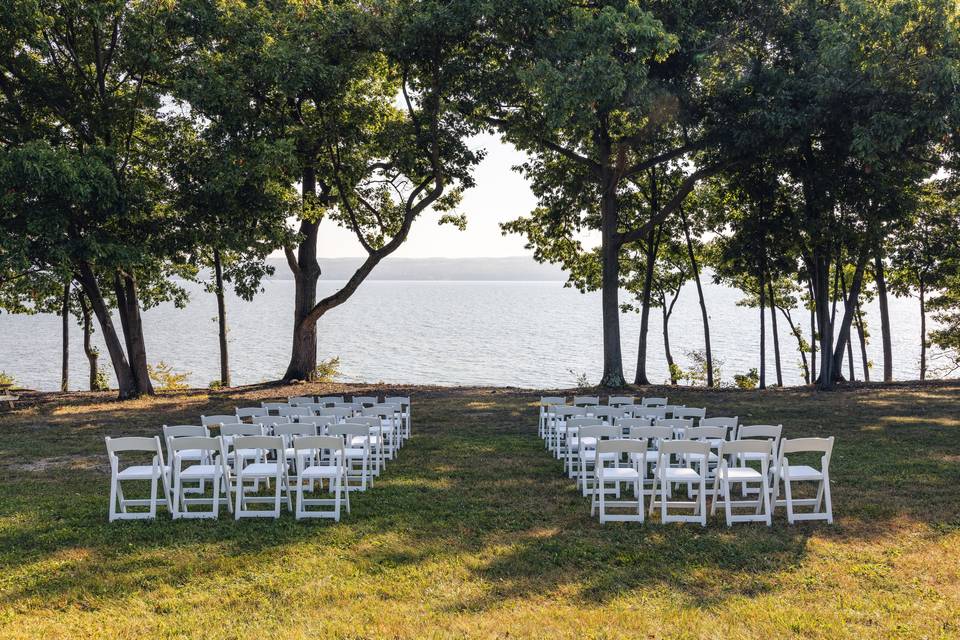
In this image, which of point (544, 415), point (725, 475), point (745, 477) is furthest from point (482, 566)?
point (544, 415)

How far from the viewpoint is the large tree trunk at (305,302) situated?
67.4ft

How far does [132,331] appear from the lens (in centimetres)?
1797

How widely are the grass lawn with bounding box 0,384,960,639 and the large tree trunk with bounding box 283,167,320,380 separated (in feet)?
37.4

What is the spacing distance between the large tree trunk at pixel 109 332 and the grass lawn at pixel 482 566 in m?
8.69

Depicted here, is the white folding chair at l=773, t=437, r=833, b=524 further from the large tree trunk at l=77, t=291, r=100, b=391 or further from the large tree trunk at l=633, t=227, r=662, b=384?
the large tree trunk at l=77, t=291, r=100, b=391

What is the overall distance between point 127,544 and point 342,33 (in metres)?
12.9

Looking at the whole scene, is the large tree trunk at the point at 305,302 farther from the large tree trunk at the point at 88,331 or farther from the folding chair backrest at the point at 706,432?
the folding chair backrest at the point at 706,432

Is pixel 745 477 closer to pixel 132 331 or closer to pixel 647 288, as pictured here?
pixel 647 288

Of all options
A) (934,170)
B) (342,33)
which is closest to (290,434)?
(342,33)

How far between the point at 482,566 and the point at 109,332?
593 inches

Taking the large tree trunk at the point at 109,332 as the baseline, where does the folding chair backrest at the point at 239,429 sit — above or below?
below

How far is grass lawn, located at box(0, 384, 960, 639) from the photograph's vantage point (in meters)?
4.49

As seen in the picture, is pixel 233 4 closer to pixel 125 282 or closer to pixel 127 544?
pixel 125 282

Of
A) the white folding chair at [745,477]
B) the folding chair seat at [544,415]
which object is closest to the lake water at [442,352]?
the folding chair seat at [544,415]
